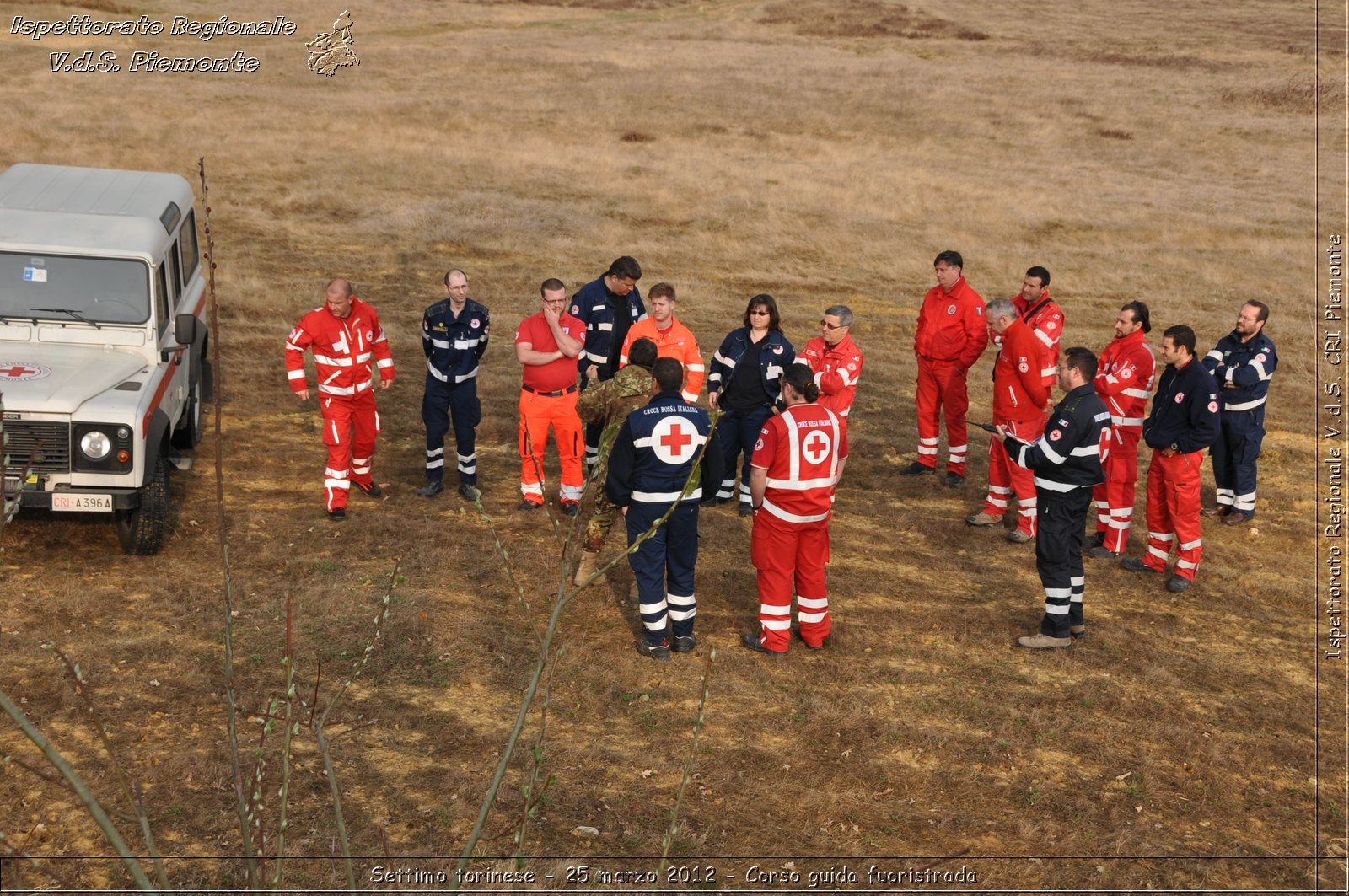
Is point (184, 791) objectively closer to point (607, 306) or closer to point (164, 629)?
point (164, 629)

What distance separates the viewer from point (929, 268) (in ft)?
66.3

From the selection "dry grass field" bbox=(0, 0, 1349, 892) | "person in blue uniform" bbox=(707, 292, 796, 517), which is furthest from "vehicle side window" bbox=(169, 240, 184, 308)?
"person in blue uniform" bbox=(707, 292, 796, 517)

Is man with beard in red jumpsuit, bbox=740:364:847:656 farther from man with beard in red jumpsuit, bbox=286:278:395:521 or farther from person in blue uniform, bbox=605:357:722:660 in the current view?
man with beard in red jumpsuit, bbox=286:278:395:521

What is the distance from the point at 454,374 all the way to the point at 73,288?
308 centimetres

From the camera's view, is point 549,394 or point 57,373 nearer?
point 57,373

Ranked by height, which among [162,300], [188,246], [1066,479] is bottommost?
[1066,479]

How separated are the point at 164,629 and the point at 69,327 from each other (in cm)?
290

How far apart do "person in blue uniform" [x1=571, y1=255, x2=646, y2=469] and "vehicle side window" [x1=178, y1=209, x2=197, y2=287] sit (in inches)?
143

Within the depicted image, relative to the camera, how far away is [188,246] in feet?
35.8

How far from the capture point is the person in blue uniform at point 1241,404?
10062 mm

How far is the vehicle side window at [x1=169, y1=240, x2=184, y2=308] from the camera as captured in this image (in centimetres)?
992

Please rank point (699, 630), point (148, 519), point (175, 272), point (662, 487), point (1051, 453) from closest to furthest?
point (662, 487)
point (1051, 453)
point (699, 630)
point (148, 519)
point (175, 272)

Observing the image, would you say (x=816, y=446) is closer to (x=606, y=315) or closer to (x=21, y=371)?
(x=606, y=315)

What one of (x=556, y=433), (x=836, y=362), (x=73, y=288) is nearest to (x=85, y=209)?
(x=73, y=288)
